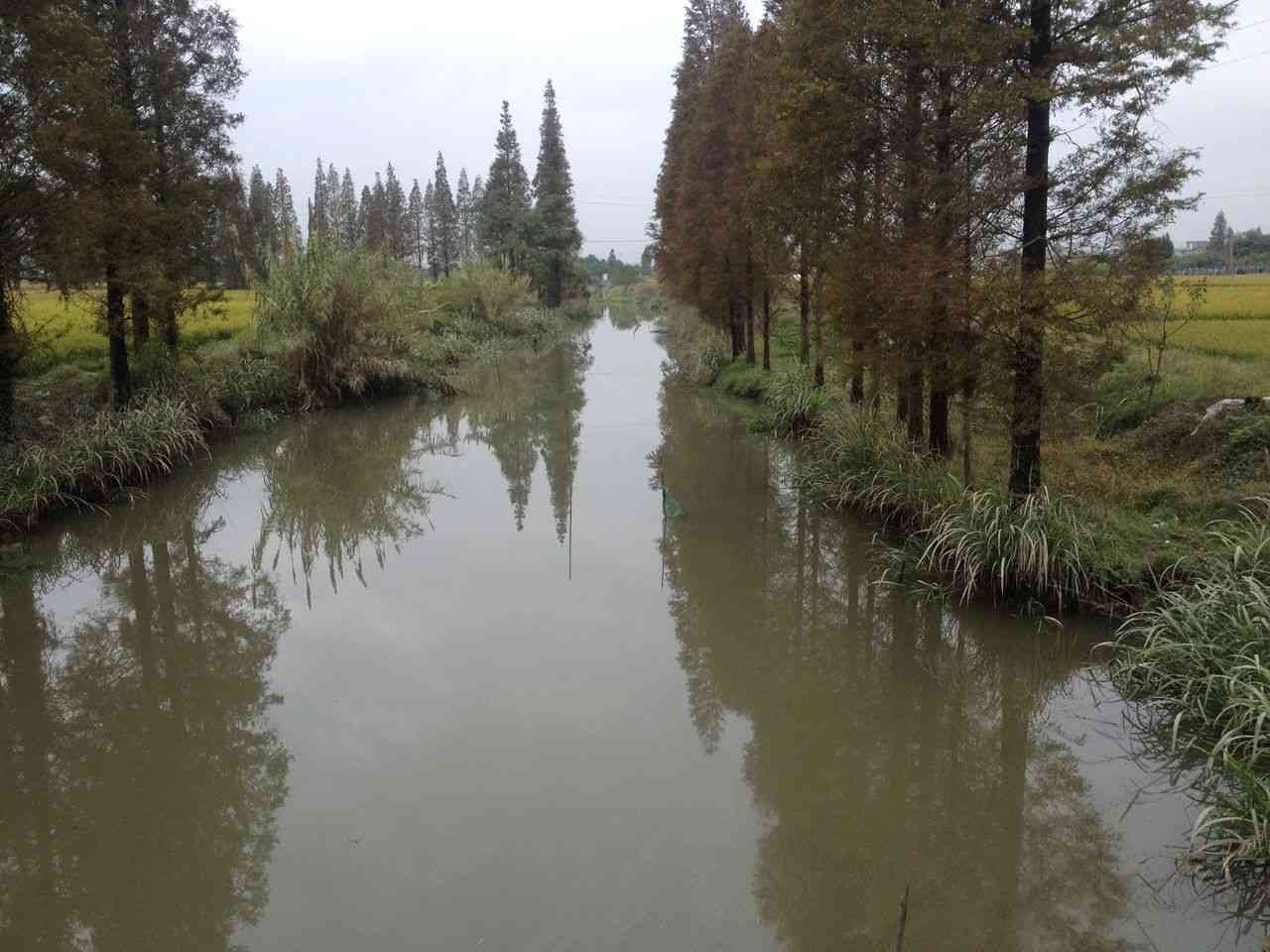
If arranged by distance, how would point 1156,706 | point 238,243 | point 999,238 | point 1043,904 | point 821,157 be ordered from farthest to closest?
point 238,243, point 821,157, point 999,238, point 1156,706, point 1043,904

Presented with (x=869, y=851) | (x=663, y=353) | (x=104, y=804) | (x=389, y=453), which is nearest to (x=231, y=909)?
(x=104, y=804)

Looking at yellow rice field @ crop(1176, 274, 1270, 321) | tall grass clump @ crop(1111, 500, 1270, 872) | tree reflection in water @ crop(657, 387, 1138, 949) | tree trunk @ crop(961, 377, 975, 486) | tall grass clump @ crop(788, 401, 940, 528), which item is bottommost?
tree reflection in water @ crop(657, 387, 1138, 949)

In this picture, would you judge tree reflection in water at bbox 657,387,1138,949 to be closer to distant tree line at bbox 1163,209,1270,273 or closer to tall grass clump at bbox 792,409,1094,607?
tall grass clump at bbox 792,409,1094,607

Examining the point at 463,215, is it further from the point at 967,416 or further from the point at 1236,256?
the point at 967,416

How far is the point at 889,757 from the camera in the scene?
4.80 m

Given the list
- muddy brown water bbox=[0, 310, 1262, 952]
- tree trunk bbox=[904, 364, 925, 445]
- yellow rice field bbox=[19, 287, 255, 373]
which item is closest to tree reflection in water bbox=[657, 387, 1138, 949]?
muddy brown water bbox=[0, 310, 1262, 952]

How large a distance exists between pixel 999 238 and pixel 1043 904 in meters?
5.33

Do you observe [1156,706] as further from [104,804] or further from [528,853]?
[104,804]

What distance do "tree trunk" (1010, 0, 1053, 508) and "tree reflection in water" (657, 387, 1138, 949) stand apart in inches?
61.9

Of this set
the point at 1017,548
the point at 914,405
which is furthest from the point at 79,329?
the point at 1017,548

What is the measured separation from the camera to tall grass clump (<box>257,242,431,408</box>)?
1641 centimetres

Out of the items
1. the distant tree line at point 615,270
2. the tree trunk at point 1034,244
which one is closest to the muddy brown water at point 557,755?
the tree trunk at point 1034,244

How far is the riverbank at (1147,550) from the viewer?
4289 millimetres

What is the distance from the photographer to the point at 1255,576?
209 inches
